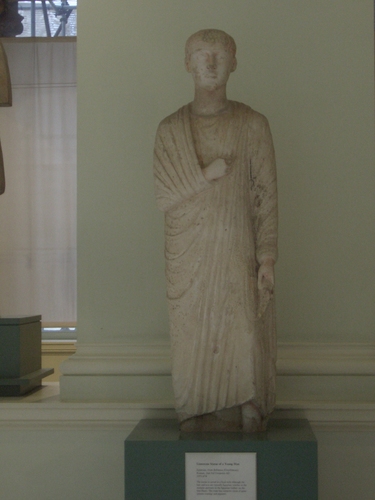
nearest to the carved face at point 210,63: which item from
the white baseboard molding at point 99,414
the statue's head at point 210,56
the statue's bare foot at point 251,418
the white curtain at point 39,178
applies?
the statue's head at point 210,56

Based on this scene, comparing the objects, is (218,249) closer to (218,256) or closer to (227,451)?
(218,256)

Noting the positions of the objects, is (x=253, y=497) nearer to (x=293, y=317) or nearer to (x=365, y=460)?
(x=365, y=460)

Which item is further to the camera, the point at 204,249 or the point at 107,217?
the point at 107,217

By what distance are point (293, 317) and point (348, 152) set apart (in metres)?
1.07

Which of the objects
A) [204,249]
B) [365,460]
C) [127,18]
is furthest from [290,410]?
[127,18]

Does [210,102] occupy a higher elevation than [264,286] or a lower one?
higher

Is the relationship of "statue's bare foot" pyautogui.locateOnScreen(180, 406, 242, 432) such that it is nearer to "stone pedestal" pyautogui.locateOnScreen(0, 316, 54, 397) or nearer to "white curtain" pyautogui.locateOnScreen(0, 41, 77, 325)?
"stone pedestal" pyautogui.locateOnScreen(0, 316, 54, 397)

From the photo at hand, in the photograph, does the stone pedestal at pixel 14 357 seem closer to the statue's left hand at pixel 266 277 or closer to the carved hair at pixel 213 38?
the statue's left hand at pixel 266 277

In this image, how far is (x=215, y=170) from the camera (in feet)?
11.1

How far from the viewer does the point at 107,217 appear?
4438 mm

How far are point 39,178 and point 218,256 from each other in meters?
5.22

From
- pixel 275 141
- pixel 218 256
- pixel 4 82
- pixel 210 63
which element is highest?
pixel 4 82

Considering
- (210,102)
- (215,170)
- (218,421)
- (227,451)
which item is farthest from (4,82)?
(227,451)

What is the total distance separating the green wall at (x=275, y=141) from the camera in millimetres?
4352
